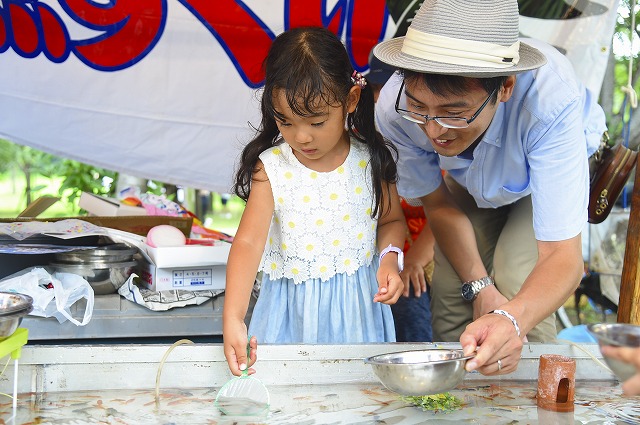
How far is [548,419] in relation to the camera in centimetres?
148

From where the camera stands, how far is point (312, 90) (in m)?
1.84

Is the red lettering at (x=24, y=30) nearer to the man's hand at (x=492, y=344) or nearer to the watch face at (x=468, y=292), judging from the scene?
the watch face at (x=468, y=292)

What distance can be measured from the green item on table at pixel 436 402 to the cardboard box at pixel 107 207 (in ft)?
5.40

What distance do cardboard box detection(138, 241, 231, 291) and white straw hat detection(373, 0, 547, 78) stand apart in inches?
38.4

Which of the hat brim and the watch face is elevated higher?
the hat brim

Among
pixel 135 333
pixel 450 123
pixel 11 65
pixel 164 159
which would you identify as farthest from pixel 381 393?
pixel 11 65

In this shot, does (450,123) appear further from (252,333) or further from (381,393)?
(252,333)

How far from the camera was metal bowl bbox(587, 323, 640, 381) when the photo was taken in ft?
3.98

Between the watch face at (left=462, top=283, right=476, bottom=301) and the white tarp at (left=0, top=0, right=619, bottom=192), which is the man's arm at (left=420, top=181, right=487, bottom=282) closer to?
the watch face at (left=462, top=283, right=476, bottom=301)

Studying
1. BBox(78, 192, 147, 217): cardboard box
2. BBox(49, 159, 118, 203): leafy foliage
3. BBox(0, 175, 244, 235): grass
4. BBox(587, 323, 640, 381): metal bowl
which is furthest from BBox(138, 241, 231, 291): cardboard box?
BBox(0, 175, 244, 235): grass

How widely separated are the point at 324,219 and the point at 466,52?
623 millimetres

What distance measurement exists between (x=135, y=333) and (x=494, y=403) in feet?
3.83

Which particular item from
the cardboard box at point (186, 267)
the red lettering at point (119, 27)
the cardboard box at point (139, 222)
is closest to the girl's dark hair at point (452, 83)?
the cardboard box at point (186, 267)

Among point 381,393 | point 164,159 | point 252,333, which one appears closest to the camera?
point 381,393
